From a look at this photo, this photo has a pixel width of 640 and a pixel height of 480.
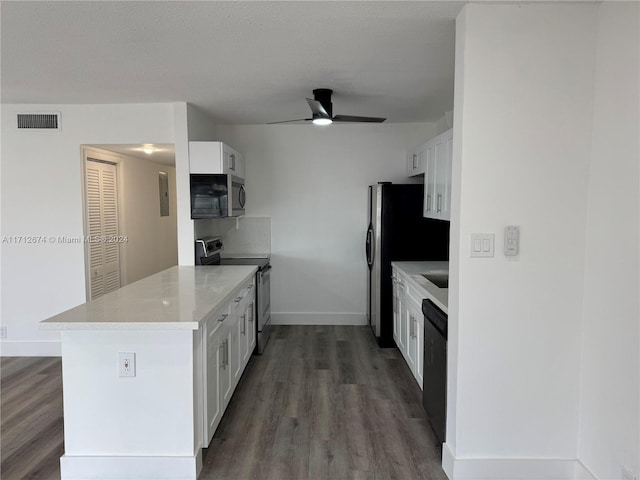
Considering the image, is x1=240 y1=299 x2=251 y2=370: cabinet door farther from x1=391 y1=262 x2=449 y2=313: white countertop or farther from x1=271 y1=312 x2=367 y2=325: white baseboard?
x1=271 y1=312 x2=367 y2=325: white baseboard

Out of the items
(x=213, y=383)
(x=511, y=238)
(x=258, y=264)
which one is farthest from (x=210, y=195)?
(x=511, y=238)

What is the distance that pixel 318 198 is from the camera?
16.6 feet

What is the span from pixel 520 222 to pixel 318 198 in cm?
318

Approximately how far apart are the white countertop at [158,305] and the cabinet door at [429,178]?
168cm

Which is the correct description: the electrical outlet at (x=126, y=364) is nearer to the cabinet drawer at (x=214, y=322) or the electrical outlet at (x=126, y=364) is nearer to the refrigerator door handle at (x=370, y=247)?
the cabinet drawer at (x=214, y=322)

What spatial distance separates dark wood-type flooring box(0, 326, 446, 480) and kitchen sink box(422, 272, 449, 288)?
33.0 inches

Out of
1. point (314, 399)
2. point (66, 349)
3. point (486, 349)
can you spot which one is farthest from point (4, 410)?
point (486, 349)

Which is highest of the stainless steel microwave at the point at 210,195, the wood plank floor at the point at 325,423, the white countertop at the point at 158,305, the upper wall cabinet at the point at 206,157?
the upper wall cabinet at the point at 206,157

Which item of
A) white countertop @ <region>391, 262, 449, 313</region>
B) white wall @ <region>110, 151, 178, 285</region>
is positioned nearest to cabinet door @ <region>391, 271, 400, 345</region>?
white countertop @ <region>391, 262, 449, 313</region>

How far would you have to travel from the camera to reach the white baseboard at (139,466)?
215cm

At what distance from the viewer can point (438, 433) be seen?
8.01 feet

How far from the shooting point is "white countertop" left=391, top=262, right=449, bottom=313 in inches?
102

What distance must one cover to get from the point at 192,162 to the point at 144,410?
2.40 meters

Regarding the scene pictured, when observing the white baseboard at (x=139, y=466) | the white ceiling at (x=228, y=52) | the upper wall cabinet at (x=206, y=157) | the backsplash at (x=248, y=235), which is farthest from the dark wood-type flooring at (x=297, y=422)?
the white ceiling at (x=228, y=52)
